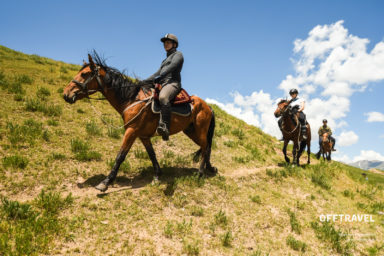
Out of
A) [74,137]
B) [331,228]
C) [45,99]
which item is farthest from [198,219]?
[45,99]

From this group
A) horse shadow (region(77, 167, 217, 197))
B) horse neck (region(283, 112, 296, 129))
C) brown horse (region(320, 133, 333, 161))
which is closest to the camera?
horse shadow (region(77, 167, 217, 197))

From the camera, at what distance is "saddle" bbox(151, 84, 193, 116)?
20.1ft

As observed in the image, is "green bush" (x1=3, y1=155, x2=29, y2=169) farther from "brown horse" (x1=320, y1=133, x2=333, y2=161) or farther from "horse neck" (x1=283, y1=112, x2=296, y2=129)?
"brown horse" (x1=320, y1=133, x2=333, y2=161)

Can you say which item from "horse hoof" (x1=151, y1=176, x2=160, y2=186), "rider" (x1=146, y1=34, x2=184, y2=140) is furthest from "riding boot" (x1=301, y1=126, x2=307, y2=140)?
"horse hoof" (x1=151, y1=176, x2=160, y2=186)

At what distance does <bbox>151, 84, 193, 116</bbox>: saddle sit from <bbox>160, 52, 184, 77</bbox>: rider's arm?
476 mm

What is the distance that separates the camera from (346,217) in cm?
694

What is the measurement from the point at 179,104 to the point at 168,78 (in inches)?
33.4

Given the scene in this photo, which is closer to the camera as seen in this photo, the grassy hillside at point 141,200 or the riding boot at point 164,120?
the grassy hillside at point 141,200

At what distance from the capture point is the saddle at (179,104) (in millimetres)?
6129

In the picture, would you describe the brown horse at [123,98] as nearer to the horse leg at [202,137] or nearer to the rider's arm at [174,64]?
the horse leg at [202,137]

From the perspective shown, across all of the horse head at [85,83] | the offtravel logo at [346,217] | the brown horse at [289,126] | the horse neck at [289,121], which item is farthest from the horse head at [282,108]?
the horse head at [85,83]

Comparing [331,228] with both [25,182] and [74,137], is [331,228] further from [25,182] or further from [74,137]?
[74,137]

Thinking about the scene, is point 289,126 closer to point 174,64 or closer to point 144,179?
point 174,64

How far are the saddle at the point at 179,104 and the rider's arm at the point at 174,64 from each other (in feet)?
1.56
